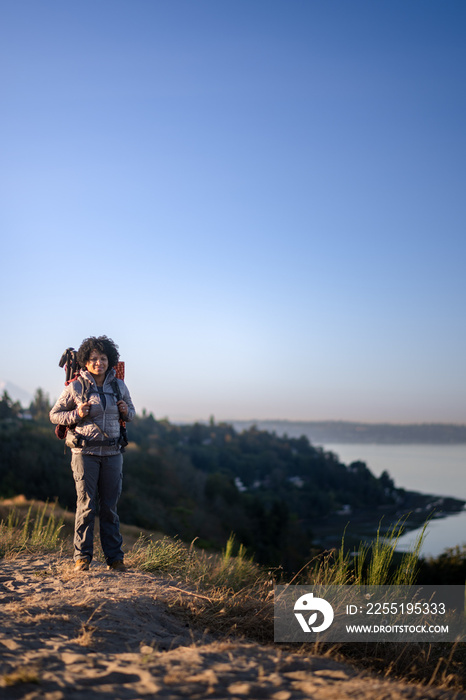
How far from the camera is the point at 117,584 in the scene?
497 cm

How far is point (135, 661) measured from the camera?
3156 mm

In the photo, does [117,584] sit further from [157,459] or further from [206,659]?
[157,459]

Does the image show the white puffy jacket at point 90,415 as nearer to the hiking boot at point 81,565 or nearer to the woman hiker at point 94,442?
the woman hiker at point 94,442

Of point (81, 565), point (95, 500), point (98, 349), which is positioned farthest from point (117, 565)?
point (98, 349)

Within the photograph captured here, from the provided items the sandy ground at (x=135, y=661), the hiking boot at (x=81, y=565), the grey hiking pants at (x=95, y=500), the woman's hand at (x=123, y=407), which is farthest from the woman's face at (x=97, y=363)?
the sandy ground at (x=135, y=661)

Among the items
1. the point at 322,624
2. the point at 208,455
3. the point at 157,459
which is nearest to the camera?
the point at 322,624

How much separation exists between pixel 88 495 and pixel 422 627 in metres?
3.35

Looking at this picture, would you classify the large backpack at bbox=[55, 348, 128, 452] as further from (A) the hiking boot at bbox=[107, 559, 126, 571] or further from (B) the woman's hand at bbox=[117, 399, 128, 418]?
(A) the hiking boot at bbox=[107, 559, 126, 571]

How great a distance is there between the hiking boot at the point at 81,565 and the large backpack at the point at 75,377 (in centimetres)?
115

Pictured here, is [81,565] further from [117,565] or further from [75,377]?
[75,377]

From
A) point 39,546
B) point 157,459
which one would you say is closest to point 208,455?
point 157,459

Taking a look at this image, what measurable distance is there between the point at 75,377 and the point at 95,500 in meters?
1.29
